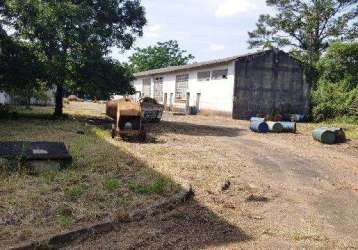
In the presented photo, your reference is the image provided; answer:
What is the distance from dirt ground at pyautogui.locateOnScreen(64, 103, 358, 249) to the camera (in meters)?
6.58

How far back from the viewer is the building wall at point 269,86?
33.9 meters

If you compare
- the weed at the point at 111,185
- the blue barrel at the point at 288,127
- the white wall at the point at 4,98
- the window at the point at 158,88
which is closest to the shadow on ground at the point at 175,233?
the weed at the point at 111,185

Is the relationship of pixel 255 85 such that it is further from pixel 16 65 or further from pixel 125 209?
pixel 125 209

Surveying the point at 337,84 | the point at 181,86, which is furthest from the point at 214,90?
the point at 337,84

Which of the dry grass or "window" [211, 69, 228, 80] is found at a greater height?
"window" [211, 69, 228, 80]

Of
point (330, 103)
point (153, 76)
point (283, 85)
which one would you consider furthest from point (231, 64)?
point (153, 76)

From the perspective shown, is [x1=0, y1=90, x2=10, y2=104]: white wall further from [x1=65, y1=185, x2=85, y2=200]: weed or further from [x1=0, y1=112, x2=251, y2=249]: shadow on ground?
[x1=65, y1=185, x2=85, y2=200]: weed

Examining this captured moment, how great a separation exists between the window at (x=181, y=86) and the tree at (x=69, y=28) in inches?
680

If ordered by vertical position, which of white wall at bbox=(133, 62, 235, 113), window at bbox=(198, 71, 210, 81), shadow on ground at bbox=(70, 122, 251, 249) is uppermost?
window at bbox=(198, 71, 210, 81)

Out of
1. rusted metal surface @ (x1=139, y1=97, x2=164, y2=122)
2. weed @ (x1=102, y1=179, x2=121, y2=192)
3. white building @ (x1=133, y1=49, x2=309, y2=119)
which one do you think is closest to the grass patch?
weed @ (x1=102, y1=179, x2=121, y2=192)

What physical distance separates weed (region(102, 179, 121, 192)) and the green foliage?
2505cm

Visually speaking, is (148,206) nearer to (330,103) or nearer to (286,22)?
(330,103)

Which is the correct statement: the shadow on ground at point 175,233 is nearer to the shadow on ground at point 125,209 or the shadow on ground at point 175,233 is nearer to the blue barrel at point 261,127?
the shadow on ground at point 125,209

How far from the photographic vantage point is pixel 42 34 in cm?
2261
